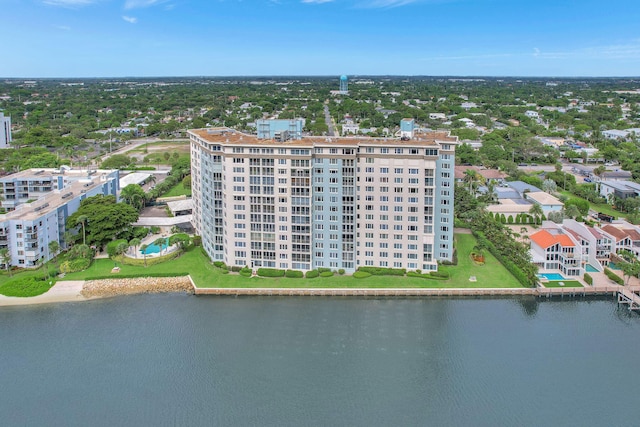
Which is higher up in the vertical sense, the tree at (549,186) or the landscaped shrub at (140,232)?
the tree at (549,186)

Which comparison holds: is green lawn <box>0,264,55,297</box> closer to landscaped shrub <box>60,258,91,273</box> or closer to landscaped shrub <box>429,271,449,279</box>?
landscaped shrub <box>60,258,91,273</box>

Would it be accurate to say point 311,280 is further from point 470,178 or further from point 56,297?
point 470,178

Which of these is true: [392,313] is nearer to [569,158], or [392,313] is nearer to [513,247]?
[513,247]

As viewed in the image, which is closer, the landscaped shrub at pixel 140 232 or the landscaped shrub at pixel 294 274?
the landscaped shrub at pixel 294 274

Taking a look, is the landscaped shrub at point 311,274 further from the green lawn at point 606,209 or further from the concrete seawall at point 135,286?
the green lawn at point 606,209

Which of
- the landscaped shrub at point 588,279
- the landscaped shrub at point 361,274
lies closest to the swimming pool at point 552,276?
the landscaped shrub at point 588,279

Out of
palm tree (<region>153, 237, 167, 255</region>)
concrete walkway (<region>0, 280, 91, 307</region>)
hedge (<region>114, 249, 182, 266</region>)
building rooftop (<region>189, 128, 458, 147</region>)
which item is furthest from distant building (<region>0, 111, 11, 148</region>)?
concrete walkway (<region>0, 280, 91, 307</region>)

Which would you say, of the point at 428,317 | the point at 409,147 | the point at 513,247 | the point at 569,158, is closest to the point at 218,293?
the point at 428,317
